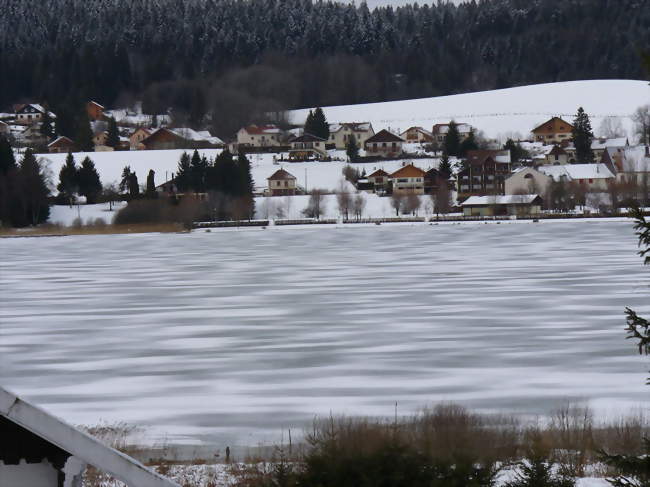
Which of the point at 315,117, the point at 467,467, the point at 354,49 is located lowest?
the point at 467,467

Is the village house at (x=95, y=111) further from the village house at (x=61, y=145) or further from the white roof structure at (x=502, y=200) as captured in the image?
the white roof structure at (x=502, y=200)

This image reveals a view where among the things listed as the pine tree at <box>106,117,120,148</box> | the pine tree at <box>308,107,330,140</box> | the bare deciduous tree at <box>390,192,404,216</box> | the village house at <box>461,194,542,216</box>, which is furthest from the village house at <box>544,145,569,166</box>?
the pine tree at <box>106,117,120,148</box>

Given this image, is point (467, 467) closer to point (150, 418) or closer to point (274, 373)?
point (150, 418)

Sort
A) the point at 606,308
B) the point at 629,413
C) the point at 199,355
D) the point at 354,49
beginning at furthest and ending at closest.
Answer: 1. the point at 354,49
2. the point at 606,308
3. the point at 199,355
4. the point at 629,413

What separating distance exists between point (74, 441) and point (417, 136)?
103514mm

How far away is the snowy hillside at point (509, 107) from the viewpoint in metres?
113

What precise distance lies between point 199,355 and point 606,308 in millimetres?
7801

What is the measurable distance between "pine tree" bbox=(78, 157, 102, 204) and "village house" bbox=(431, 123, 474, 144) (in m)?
38.6

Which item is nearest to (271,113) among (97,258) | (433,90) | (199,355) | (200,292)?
(433,90)

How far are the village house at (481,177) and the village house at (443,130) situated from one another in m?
20.4

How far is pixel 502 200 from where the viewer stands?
69.6 m

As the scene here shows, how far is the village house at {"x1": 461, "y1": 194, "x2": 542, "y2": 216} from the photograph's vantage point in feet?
226

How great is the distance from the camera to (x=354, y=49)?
15625 centimetres

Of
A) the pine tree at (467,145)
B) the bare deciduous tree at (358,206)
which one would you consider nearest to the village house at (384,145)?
the pine tree at (467,145)
